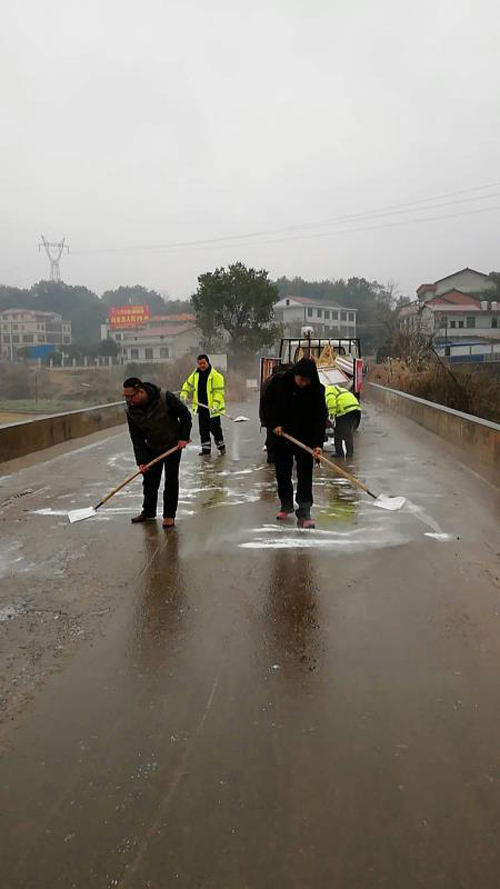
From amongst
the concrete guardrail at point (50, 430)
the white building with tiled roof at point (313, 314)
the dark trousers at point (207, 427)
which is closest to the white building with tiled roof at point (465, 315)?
the white building with tiled roof at point (313, 314)

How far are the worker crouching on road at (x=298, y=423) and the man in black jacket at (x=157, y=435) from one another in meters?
0.94

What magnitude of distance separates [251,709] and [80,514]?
14.9 feet

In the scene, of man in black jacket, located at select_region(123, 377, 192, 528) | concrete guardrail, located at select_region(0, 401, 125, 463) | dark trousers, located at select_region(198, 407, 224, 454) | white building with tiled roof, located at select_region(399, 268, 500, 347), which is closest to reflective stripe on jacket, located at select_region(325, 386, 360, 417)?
dark trousers, located at select_region(198, 407, 224, 454)

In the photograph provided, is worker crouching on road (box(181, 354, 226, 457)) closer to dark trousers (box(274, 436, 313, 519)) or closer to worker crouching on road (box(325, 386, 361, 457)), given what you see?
worker crouching on road (box(325, 386, 361, 457))

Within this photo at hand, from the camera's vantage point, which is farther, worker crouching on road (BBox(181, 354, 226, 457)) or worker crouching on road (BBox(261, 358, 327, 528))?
worker crouching on road (BBox(181, 354, 226, 457))

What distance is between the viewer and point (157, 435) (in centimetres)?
731

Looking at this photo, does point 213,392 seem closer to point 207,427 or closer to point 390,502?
point 207,427

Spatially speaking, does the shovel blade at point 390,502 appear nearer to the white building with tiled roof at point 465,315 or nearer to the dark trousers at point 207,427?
the dark trousers at point 207,427

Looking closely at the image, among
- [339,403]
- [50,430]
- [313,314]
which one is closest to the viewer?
[339,403]

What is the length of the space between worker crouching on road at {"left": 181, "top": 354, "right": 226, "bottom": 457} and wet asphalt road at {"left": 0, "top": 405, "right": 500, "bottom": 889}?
567cm

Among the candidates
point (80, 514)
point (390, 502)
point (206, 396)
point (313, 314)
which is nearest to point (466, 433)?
point (206, 396)

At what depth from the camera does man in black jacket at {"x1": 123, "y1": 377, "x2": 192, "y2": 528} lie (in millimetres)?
7164

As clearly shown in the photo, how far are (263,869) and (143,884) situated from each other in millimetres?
375

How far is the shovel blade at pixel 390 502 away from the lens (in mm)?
7746
